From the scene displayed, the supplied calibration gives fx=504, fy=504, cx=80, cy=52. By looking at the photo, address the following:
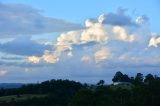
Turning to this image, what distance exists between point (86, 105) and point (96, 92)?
47.4ft

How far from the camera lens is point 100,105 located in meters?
142

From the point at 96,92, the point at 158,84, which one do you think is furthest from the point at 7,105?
the point at 158,84

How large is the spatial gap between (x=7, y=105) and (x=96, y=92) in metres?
51.8

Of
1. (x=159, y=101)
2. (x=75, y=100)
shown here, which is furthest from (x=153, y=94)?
(x=75, y=100)

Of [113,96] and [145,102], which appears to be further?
[113,96]

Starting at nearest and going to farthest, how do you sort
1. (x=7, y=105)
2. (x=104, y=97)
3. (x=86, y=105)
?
1. (x=86, y=105)
2. (x=104, y=97)
3. (x=7, y=105)

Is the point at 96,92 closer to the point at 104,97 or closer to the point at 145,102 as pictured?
the point at 104,97

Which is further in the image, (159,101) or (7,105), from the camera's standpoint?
(7,105)

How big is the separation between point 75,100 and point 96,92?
11.7 metres

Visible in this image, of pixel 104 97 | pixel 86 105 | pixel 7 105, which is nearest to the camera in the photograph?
pixel 86 105

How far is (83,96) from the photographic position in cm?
14125

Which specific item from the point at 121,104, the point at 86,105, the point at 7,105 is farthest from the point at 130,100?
the point at 7,105

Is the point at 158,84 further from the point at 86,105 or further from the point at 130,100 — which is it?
the point at 86,105

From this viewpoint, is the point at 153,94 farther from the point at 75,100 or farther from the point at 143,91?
the point at 75,100
